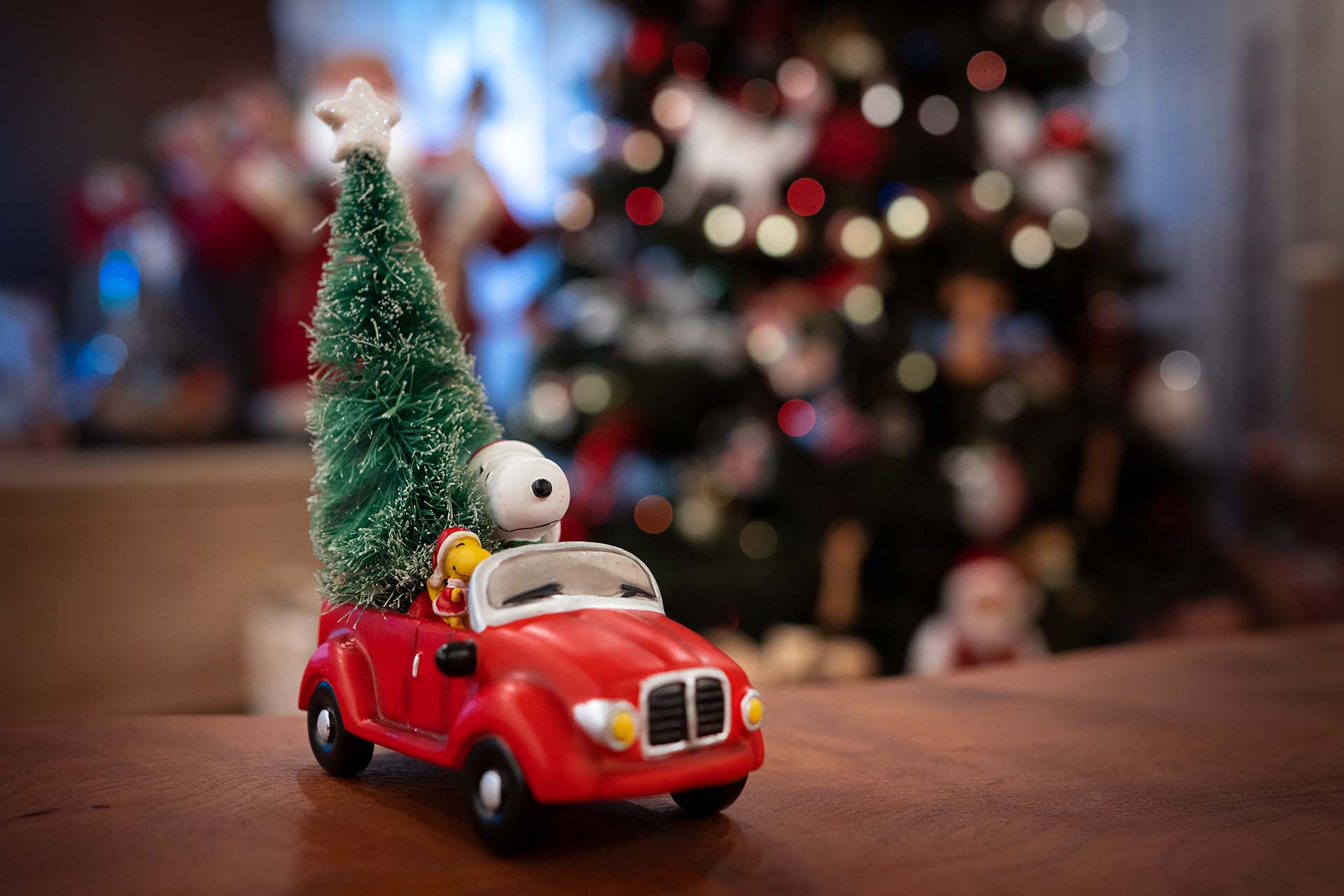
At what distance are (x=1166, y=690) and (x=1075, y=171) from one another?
5.95ft

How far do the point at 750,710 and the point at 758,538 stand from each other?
70.9 inches

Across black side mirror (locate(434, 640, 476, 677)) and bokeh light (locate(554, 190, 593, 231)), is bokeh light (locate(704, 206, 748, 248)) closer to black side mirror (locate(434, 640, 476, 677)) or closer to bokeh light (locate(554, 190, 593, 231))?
bokeh light (locate(554, 190, 593, 231))

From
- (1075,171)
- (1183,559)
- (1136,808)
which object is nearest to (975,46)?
(1075,171)

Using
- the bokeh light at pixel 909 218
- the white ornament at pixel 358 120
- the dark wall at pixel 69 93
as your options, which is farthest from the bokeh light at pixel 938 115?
the white ornament at pixel 358 120

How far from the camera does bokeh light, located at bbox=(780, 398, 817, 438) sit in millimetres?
2398

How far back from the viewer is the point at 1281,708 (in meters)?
0.93

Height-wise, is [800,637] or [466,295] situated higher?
[466,295]

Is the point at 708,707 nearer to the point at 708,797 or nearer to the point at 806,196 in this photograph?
the point at 708,797

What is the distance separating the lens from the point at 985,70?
→ 2506mm

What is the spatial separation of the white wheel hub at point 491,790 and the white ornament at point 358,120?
0.38 metres

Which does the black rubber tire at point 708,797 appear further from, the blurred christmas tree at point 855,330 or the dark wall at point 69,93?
the dark wall at point 69,93

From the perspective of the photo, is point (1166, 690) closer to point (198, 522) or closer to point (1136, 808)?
point (1136, 808)

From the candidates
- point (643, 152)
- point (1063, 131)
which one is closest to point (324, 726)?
point (643, 152)

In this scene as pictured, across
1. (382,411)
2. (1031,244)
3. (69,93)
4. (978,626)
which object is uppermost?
(69,93)
